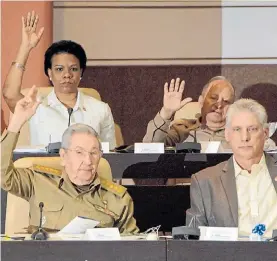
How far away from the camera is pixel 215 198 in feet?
12.2

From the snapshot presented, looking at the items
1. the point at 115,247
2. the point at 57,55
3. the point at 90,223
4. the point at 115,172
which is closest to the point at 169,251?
the point at 115,247

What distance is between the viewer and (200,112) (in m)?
5.56

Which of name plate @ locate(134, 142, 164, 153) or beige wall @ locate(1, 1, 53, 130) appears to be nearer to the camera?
name plate @ locate(134, 142, 164, 153)

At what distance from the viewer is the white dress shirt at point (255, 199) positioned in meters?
3.69

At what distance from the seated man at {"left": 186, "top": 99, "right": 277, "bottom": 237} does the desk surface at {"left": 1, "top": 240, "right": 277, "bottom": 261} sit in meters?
0.76

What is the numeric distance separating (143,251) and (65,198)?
100 centimetres

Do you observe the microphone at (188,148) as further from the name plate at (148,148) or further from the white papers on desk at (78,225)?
the white papers on desk at (78,225)

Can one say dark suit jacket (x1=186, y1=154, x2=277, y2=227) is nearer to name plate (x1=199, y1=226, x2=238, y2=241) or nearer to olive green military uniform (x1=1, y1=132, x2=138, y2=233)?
olive green military uniform (x1=1, y1=132, x2=138, y2=233)

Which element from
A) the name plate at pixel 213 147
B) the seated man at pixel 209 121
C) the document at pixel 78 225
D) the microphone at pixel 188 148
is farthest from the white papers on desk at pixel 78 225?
the seated man at pixel 209 121

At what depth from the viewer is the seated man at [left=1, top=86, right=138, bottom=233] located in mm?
3760

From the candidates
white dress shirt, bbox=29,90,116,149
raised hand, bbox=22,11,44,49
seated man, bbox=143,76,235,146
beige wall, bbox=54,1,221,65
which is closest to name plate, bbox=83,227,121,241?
seated man, bbox=143,76,235,146

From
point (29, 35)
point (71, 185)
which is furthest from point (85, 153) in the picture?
point (29, 35)

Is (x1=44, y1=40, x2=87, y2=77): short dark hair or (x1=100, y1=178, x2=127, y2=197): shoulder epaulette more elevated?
(x1=44, y1=40, x2=87, y2=77): short dark hair

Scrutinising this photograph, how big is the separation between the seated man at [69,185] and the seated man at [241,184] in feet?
1.03
